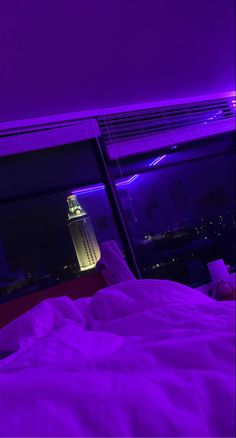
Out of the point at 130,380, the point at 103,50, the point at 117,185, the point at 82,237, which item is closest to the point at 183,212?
the point at 117,185

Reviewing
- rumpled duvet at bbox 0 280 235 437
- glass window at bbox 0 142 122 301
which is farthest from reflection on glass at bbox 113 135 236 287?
rumpled duvet at bbox 0 280 235 437

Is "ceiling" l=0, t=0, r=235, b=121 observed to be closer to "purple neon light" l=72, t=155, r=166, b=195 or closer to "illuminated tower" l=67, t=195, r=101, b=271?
"purple neon light" l=72, t=155, r=166, b=195

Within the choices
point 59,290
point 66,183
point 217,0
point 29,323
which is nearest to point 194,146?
point 66,183

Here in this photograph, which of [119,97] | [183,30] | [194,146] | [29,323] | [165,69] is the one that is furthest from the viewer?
[194,146]

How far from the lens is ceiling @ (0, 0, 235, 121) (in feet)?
6.02

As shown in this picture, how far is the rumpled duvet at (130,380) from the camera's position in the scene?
21.3 inches

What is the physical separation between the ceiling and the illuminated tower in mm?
779

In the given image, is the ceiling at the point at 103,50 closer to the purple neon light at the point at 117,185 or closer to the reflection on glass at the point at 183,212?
the purple neon light at the point at 117,185

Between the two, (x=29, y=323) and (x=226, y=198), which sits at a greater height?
(x=226, y=198)

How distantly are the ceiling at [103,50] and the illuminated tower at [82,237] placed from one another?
779 millimetres

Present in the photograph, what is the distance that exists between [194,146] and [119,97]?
106 cm

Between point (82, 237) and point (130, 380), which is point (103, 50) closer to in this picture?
point (82, 237)

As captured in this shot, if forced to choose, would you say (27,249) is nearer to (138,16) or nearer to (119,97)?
(119,97)

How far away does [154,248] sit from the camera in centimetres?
342
